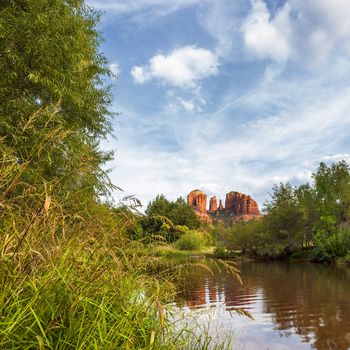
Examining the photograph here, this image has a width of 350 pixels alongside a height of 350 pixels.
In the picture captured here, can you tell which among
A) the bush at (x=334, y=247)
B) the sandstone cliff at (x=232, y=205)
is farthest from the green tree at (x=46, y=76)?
the sandstone cliff at (x=232, y=205)

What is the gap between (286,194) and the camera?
140ft

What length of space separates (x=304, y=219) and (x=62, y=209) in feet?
128

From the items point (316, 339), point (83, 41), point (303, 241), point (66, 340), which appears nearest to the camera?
point (66, 340)

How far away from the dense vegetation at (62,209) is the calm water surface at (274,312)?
0.95 m

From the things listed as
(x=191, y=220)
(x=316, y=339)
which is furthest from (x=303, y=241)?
(x=316, y=339)

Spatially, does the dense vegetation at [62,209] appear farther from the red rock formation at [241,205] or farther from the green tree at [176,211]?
the red rock formation at [241,205]

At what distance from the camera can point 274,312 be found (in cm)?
1109

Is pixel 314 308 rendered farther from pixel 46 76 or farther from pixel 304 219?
pixel 304 219

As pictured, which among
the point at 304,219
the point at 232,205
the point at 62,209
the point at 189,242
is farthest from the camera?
the point at 232,205

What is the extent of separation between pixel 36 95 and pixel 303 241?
34857 millimetres

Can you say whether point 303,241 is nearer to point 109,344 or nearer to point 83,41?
point 83,41

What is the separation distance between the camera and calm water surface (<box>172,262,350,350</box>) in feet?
24.4

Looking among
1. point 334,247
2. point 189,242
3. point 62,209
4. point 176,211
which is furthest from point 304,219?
point 62,209

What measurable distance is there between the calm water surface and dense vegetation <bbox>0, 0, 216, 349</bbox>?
95cm
